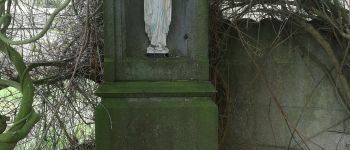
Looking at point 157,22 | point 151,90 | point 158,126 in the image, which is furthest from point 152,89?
point 157,22

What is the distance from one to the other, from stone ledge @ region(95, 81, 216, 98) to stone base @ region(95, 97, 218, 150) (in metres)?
0.05

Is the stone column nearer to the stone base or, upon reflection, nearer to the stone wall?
the stone base

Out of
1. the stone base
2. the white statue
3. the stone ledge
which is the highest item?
the white statue

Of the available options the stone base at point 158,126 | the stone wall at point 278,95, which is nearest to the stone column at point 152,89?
the stone base at point 158,126

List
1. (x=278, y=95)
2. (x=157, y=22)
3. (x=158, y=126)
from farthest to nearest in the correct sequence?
1. (x=278, y=95)
2. (x=157, y=22)
3. (x=158, y=126)

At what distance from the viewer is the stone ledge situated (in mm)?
3637

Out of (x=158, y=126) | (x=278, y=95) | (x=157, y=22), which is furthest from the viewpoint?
(x=278, y=95)

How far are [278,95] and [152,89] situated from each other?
5.31 ft

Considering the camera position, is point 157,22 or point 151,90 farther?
point 157,22

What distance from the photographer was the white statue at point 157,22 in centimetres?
379

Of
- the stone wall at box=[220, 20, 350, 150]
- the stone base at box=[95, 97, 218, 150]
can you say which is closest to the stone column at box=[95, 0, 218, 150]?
the stone base at box=[95, 97, 218, 150]

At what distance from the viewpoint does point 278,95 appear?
4738 mm

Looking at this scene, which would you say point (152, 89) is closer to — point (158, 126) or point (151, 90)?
point (151, 90)

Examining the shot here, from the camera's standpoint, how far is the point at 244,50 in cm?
481
